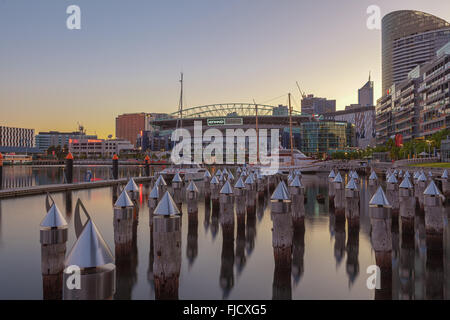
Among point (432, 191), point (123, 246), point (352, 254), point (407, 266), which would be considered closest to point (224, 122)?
point (352, 254)

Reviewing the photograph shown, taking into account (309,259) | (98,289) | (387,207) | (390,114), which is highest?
(390,114)

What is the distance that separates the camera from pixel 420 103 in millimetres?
106375

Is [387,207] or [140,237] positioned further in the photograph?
[140,237]

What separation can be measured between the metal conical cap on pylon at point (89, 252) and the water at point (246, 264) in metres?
5.12

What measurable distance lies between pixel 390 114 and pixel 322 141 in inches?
1396

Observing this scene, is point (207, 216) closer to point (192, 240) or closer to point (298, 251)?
point (192, 240)

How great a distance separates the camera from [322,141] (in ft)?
536

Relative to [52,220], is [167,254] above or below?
below

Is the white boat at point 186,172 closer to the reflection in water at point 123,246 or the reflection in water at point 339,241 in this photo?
the reflection in water at point 339,241

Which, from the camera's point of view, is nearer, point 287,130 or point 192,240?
point 192,240

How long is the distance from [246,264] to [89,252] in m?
8.94
